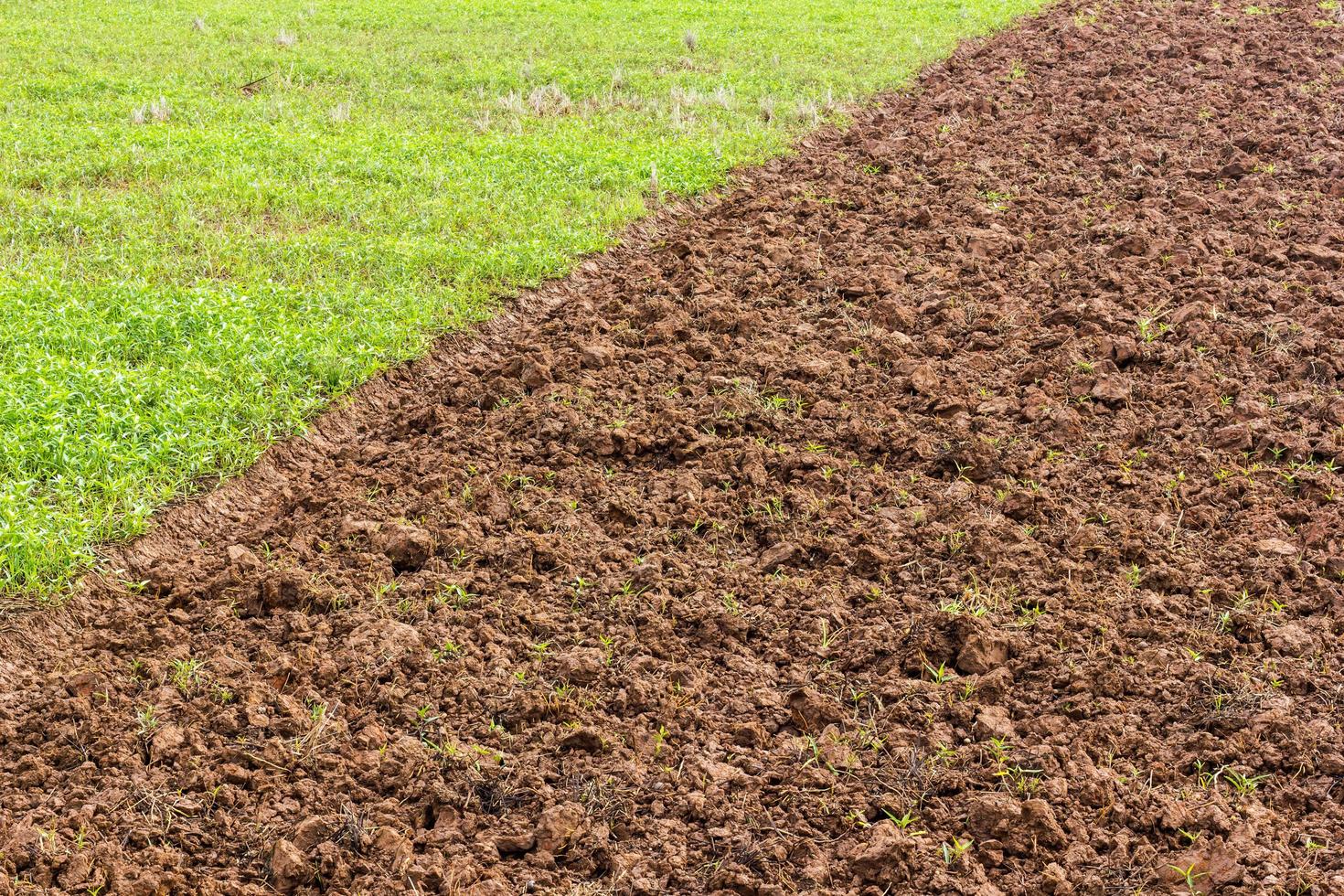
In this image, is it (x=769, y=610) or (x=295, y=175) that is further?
(x=295, y=175)

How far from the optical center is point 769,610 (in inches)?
195

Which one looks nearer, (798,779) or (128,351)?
(798,779)

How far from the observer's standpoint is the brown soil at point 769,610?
12.8ft

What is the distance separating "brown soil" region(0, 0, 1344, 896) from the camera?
12.8ft

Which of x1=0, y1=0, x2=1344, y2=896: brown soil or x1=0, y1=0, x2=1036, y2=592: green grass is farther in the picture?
x1=0, y1=0, x2=1036, y2=592: green grass

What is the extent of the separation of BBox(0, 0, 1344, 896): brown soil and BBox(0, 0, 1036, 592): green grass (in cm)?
46

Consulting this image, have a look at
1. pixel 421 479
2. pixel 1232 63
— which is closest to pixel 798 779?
pixel 421 479

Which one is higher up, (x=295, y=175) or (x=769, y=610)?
(x=295, y=175)

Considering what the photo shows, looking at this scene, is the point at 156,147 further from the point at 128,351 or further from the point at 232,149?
the point at 128,351

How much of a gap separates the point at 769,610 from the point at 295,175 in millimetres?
6507

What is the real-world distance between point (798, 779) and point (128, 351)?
4757mm

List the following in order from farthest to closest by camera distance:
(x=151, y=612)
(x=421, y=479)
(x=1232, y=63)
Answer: (x=1232, y=63) → (x=421, y=479) → (x=151, y=612)

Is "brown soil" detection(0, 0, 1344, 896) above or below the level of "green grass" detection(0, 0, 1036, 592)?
below

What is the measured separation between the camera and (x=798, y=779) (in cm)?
409
